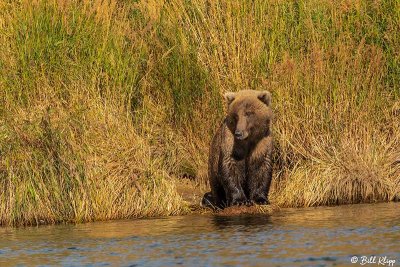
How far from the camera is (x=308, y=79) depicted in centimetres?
1312

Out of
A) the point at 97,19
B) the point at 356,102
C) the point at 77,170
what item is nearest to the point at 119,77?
the point at 97,19

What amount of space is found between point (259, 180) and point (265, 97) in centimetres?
96

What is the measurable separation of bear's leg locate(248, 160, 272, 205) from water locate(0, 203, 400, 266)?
0.54 metres

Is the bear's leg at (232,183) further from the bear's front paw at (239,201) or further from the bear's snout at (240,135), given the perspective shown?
the bear's snout at (240,135)

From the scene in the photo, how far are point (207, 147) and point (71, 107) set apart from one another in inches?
86.3

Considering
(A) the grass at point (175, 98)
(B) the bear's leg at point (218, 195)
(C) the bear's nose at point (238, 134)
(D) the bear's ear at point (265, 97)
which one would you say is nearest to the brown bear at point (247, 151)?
(D) the bear's ear at point (265, 97)

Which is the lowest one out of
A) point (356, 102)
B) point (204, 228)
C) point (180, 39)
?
point (204, 228)

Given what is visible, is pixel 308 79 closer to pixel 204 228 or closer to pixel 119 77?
pixel 119 77

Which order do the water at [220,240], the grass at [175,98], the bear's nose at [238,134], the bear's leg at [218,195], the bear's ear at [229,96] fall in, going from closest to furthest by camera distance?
the water at [220,240] < the grass at [175,98] < the bear's nose at [238,134] < the bear's ear at [229,96] < the bear's leg at [218,195]

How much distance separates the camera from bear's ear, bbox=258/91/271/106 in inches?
483

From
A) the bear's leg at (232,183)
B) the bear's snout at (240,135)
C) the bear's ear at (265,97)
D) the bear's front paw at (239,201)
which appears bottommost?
the bear's front paw at (239,201)

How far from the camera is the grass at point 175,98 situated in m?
11.5

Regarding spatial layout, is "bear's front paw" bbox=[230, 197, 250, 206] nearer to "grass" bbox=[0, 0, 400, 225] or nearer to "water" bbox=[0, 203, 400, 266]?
"water" bbox=[0, 203, 400, 266]

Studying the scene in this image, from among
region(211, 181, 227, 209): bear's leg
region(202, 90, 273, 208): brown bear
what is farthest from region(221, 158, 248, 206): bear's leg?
region(211, 181, 227, 209): bear's leg
